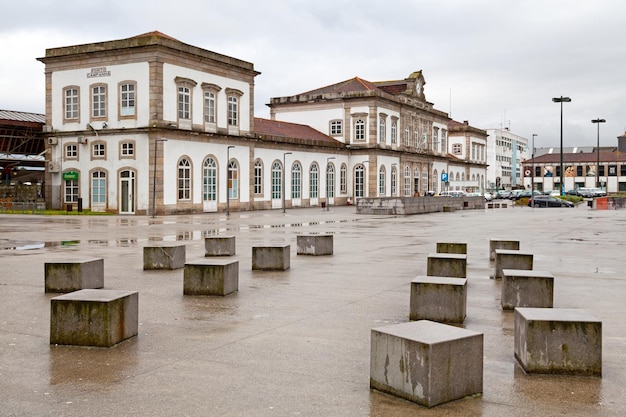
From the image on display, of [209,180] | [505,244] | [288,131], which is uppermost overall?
[288,131]

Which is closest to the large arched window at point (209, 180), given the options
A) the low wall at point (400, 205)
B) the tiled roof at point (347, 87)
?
the low wall at point (400, 205)

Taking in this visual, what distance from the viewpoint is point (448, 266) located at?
468 inches

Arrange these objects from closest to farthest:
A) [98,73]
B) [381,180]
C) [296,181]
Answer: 1. [98,73]
2. [296,181]
3. [381,180]

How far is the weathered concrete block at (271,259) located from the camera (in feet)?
45.9

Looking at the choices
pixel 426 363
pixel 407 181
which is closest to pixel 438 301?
pixel 426 363

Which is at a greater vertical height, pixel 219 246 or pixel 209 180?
pixel 209 180

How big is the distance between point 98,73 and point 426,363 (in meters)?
44.3

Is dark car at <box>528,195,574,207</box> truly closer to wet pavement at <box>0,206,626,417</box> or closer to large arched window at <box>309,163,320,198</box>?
large arched window at <box>309,163,320,198</box>

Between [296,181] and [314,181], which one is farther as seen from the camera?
[314,181]

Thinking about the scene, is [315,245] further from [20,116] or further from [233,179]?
[20,116]

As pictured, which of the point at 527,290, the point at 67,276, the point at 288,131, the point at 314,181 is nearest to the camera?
the point at 527,290

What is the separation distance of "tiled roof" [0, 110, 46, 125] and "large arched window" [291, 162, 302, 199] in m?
20.4

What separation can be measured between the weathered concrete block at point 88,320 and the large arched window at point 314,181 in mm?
56609

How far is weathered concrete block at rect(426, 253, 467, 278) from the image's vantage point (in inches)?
462
